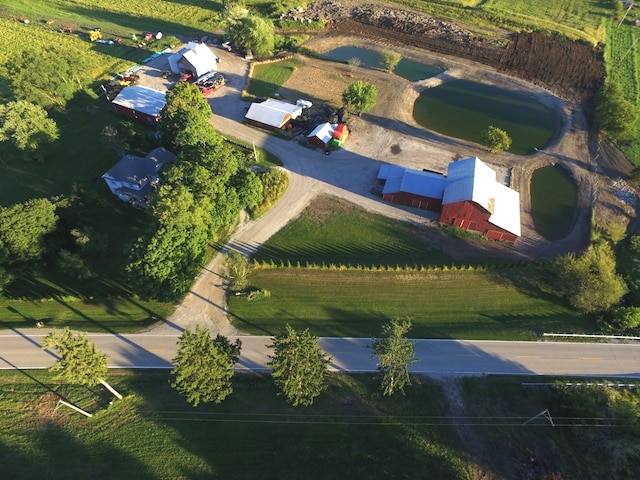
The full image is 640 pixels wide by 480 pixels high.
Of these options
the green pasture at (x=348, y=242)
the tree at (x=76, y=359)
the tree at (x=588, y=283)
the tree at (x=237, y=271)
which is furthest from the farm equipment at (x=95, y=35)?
the tree at (x=588, y=283)

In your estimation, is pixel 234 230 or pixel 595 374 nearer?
pixel 595 374

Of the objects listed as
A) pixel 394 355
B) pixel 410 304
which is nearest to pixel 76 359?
pixel 394 355

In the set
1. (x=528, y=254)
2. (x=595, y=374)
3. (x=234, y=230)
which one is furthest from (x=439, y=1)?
(x=595, y=374)

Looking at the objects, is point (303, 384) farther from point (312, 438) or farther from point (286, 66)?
point (286, 66)

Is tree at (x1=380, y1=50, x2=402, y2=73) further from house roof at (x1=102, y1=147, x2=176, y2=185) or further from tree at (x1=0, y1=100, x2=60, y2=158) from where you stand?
tree at (x1=0, y1=100, x2=60, y2=158)

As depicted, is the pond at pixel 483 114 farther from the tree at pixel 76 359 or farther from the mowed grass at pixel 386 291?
the tree at pixel 76 359
